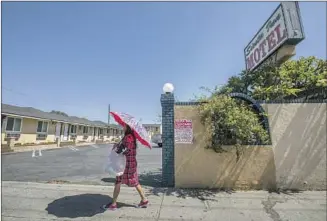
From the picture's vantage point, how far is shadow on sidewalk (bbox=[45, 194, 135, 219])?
445 centimetres

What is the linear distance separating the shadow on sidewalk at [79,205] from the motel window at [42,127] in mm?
20395

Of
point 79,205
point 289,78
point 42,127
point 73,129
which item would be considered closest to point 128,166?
point 79,205

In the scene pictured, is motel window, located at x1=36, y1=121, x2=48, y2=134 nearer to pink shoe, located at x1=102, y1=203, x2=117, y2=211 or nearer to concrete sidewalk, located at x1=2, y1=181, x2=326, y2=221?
concrete sidewalk, located at x1=2, y1=181, x2=326, y2=221

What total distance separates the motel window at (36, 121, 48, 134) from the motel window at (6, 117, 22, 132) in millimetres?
2769

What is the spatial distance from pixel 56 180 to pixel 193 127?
4525 mm

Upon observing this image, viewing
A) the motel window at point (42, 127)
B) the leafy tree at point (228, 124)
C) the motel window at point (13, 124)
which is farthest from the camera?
the motel window at point (42, 127)

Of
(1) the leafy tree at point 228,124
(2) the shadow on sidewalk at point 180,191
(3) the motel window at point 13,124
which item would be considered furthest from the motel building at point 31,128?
(1) the leafy tree at point 228,124

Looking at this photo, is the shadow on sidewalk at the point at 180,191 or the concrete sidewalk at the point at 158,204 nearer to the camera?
the concrete sidewalk at the point at 158,204

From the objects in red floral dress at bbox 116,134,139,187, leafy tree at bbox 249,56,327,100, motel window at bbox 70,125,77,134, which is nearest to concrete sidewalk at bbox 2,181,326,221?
red floral dress at bbox 116,134,139,187

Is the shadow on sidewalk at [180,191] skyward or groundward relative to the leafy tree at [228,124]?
groundward

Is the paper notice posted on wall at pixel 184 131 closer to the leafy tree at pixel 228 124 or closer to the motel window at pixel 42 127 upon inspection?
the leafy tree at pixel 228 124

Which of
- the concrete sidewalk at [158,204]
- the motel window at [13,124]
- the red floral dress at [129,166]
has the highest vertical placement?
the motel window at [13,124]

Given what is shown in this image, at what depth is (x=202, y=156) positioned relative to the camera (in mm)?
6590

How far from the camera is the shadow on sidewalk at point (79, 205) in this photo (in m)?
4.45
